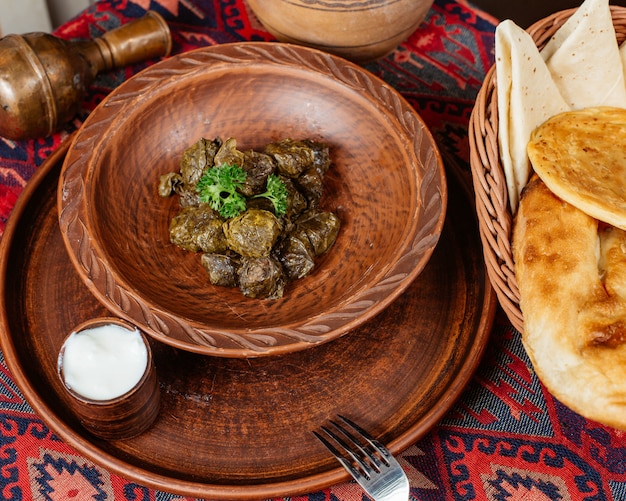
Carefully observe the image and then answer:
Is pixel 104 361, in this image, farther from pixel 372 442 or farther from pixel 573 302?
pixel 573 302

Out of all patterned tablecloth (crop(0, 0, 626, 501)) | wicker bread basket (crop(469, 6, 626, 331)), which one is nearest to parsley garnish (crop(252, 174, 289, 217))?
wicker bread basket (crop(469, 6, 626, 331))

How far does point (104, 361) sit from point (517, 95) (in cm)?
143

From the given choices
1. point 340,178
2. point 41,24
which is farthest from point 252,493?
point 41,24

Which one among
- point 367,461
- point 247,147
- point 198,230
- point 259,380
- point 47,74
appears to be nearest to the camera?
point 367,461

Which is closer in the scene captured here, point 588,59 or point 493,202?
point 493,202

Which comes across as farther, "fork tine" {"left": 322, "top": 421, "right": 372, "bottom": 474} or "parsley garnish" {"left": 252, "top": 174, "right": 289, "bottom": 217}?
"parsley garnish" {"left": 252, "top": 174, "right": 289, "bottom": 217}

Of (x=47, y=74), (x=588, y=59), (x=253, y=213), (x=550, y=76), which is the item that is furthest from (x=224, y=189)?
(x=588, y=59)

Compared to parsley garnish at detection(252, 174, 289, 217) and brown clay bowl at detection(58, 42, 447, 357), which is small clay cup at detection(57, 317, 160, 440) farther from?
parsley garnish at detection(252, 174, 289, 217)

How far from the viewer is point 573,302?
1805mm

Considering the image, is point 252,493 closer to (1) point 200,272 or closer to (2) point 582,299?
(1) point 200,272

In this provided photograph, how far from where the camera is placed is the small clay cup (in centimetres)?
179

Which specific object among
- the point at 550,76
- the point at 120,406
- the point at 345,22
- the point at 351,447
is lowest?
the point at 351,447

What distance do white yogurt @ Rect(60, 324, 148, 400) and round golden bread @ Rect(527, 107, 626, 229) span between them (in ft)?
4.17

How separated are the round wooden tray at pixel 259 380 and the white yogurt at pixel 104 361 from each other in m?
0.27
